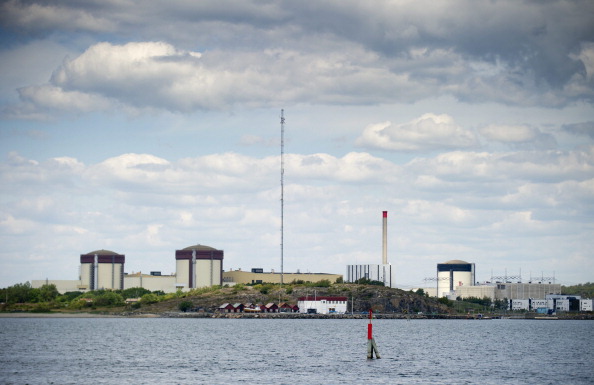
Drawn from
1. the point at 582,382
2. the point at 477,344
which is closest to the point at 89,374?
the point at 582,382

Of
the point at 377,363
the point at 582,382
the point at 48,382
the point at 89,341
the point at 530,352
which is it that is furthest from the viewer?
the point at 89,341

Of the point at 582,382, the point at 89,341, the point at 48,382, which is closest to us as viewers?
the point at 48,382

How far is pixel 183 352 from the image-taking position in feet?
364

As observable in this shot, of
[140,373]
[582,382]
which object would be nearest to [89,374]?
[140,373]

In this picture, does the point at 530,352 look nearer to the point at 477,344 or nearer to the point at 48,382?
the point at 477,344

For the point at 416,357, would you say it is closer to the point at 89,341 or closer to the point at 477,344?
the point at 477,344

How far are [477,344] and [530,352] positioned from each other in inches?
738

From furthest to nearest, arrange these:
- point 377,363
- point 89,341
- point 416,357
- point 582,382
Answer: point 89,341 < point 416,357 < point 377,363 < point 582,382

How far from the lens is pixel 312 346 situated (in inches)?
4875

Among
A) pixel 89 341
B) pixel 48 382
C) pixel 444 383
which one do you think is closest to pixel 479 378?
pixel 444 383

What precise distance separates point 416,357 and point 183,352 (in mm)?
29847

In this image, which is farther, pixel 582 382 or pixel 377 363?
pixel 377 363

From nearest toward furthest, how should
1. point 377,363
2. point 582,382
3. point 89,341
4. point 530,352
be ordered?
point 582,382, point 377,363, point 530,352, point 89,341

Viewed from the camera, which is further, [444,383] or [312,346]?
[312,346]
